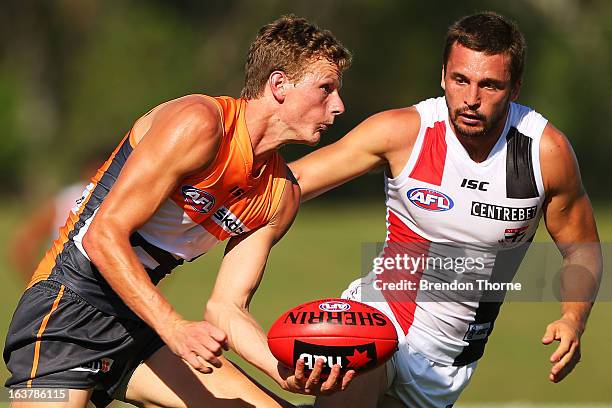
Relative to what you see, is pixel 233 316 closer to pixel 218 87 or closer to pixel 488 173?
pixel 488 173

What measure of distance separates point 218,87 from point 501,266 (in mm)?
26541

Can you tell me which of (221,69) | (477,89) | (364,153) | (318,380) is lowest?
(318,380)

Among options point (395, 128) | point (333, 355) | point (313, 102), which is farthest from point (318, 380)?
point (395, 128)

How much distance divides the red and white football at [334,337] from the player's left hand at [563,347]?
0.91 m

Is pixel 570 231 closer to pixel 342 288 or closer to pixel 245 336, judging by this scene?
pixel 245 336

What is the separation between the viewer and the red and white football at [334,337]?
5.28m

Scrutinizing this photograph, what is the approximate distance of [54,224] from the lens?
8867 mm

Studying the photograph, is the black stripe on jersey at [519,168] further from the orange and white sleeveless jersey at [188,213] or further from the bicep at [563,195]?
the orange and white sleeveless jersey at [188,213]

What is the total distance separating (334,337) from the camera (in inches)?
209

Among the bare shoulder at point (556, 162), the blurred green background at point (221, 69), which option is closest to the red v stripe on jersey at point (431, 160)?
the bare shoulder at point (556, 162)

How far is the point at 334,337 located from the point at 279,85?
1246 millimetres

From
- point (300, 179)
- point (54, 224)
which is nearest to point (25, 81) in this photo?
point (54, 224)

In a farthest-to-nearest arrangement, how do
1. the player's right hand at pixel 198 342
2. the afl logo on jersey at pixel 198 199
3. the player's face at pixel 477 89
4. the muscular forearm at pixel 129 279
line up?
the player's face at pixel 477 89 → the afl logo on jersey at pixel 198 199 → the muscular forearm at pixel 129 279 → the player's right hand at pixel 198 342

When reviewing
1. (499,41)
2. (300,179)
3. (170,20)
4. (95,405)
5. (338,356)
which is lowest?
(95,405)
